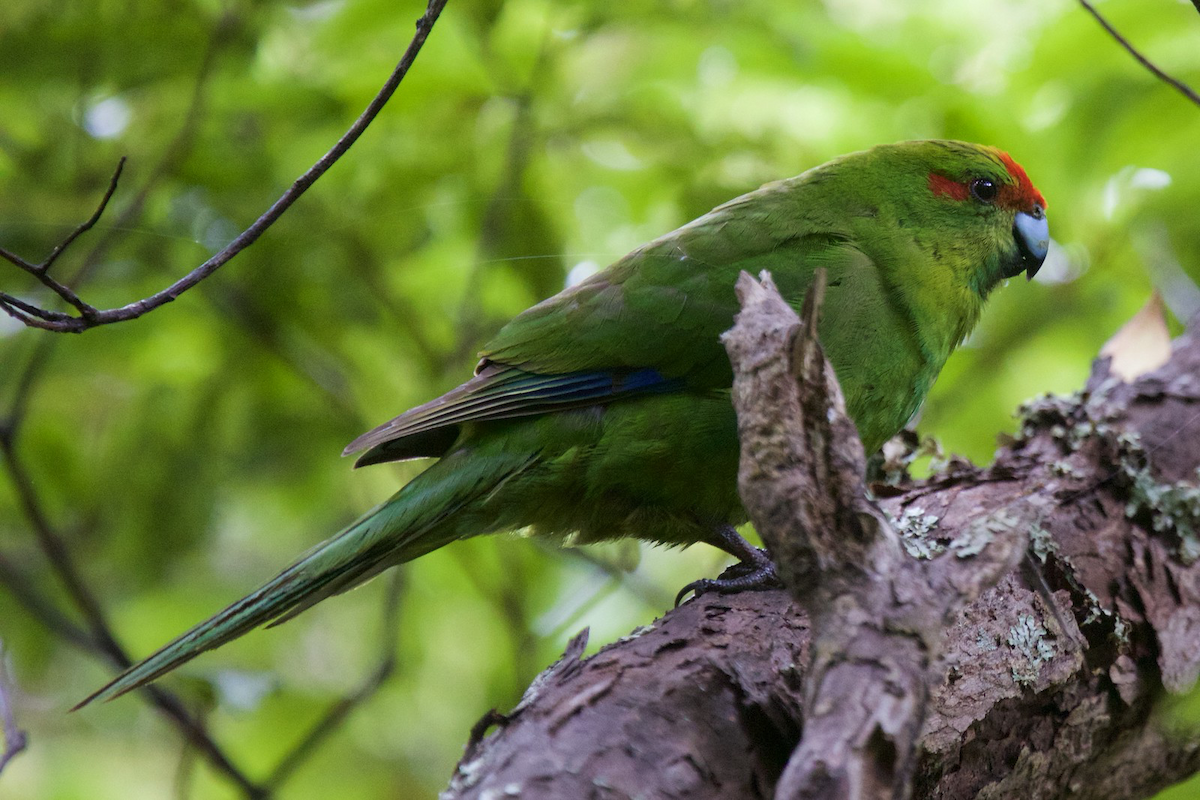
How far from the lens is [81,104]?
3225 mm

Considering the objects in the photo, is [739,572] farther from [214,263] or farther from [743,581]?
[214,263]

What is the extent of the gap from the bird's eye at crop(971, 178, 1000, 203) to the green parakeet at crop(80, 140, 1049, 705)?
42 centimetres

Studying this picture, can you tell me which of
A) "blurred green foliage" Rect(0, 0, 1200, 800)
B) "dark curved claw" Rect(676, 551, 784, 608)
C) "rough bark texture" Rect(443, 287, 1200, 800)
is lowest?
"rough bark texture" Rect(443, 287, 1200, 800)

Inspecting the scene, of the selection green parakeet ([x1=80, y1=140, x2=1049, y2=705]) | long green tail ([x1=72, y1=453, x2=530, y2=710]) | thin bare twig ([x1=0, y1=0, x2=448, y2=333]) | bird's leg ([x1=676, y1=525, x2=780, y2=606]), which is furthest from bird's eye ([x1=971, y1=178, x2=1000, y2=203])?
thin bare twig ([x1=0, y1=0, x2=448, y2=333])

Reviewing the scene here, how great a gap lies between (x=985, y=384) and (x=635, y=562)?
5.33 feet

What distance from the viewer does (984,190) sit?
343 centimetres

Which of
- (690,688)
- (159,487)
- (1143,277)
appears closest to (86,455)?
(159,487)

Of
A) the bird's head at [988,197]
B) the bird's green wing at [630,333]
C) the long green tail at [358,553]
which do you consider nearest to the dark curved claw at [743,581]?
the bird's green wing at [630,333]

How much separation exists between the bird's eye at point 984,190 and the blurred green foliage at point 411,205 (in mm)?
194

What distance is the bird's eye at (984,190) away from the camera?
342 cm

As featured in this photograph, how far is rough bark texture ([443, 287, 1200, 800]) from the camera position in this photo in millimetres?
1761

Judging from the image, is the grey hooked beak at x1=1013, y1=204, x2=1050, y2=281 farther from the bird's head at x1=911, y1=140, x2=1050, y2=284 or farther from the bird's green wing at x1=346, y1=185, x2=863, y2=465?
the bird's green wing at x1=346, y1=185, x2=863, y2=465

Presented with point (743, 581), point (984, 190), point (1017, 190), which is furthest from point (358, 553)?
point (1017, 190)

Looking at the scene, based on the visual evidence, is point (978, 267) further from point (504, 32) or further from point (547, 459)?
point (504, 32)
